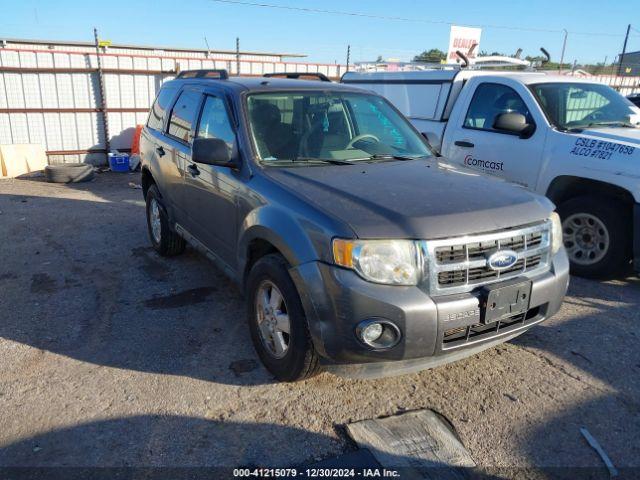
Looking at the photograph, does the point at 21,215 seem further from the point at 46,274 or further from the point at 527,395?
the point at 527,395

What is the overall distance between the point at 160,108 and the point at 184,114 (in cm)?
90

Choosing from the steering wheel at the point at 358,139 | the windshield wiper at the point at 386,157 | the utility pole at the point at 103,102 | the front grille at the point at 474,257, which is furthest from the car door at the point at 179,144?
the utility pole at the point at 103,102

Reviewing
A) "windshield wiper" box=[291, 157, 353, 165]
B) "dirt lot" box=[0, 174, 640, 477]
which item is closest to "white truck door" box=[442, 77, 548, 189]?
"dirt lot" box=[0, 174, 640, 477]

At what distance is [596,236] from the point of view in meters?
5.11

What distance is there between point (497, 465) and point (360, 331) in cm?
98

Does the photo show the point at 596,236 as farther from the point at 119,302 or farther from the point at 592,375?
the point at 119,302

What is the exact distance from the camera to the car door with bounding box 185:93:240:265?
3822mm

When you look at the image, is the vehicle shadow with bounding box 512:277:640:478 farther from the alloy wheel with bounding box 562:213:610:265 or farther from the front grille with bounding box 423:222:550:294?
the front grille with bounding box 423:222:550:294

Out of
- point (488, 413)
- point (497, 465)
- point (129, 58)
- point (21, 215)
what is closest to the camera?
point (497, 465)

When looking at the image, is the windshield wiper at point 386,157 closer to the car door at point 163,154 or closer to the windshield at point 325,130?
the windshield at point 325,130

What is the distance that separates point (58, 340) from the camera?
393 cm

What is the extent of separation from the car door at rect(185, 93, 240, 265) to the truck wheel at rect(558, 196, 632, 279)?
342cm

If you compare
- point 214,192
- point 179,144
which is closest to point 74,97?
point 179,144

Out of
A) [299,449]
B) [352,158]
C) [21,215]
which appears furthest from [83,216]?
[299,449]
